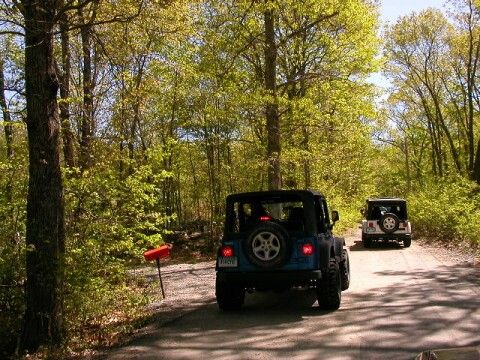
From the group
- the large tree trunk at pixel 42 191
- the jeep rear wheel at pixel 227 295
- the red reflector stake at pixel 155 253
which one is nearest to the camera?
the large tree trunk at pixel 42 191

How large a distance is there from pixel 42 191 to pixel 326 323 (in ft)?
14.9

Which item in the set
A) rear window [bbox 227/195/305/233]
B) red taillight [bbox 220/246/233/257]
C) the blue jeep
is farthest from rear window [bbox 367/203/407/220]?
red taillight [bbox 220/246/233/257]

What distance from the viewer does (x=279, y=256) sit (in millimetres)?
8273

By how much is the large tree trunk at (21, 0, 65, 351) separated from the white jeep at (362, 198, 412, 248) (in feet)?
53.1

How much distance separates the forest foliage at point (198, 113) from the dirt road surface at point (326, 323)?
1058mm

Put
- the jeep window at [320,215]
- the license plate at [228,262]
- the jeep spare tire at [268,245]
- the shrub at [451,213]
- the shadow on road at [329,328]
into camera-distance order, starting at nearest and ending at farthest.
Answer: the shadow on road at [329,328] → the jeep spare tire at [268,245] → the license plate at [228,262] → the jeep window at [320,215] → the shrub at [451,213]

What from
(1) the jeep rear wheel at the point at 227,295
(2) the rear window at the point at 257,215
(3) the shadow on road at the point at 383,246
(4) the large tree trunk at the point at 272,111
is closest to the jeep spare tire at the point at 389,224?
(3) the shadow on road at the point at 383,246

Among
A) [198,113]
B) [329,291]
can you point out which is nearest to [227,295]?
[329,291]

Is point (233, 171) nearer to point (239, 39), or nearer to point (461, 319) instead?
point (239, 39)

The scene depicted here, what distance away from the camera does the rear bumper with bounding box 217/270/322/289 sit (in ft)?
27.1

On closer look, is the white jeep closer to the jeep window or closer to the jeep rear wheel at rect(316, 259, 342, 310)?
the jeep window

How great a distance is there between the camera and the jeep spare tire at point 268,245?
27.0 ft

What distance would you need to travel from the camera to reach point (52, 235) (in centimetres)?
696

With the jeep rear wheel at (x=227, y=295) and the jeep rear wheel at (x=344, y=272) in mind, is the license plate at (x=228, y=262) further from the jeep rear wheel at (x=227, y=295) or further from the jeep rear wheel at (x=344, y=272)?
the jeep rear wheel at (x=344, y=272)
